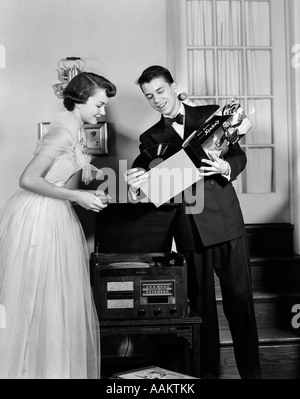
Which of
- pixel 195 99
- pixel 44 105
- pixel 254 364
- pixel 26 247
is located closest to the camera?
pixel 26 247

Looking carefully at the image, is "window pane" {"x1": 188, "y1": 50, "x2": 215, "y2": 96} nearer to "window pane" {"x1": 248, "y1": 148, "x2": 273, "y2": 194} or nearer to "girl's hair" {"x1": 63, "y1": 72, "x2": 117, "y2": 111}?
"window pane" {"x1": 248, "y1": 148, "x2": 273, "y2": 194}

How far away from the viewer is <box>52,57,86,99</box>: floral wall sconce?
12.2 ft

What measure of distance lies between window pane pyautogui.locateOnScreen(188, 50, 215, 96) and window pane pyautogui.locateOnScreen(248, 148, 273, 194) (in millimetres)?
581

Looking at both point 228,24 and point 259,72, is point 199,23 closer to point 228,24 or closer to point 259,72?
point 228,24

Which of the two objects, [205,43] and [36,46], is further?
[205,43]

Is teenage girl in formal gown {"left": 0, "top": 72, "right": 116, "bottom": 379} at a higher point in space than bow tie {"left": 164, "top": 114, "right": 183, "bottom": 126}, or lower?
lower

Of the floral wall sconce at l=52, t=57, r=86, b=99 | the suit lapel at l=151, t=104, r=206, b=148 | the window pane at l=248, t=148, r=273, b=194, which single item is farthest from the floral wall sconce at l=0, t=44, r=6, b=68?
the window pane at l=248, t=148, r=273, b=194

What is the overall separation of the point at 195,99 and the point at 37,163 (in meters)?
1.91

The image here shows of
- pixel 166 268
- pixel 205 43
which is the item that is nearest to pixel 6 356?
pixel 166 268

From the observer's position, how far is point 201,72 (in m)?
4.34

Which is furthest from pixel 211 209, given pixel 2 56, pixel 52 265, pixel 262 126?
pixel 2 56

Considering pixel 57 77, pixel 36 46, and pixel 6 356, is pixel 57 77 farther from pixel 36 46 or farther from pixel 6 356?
pixel 6 356

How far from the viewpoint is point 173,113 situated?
10.1 ft
